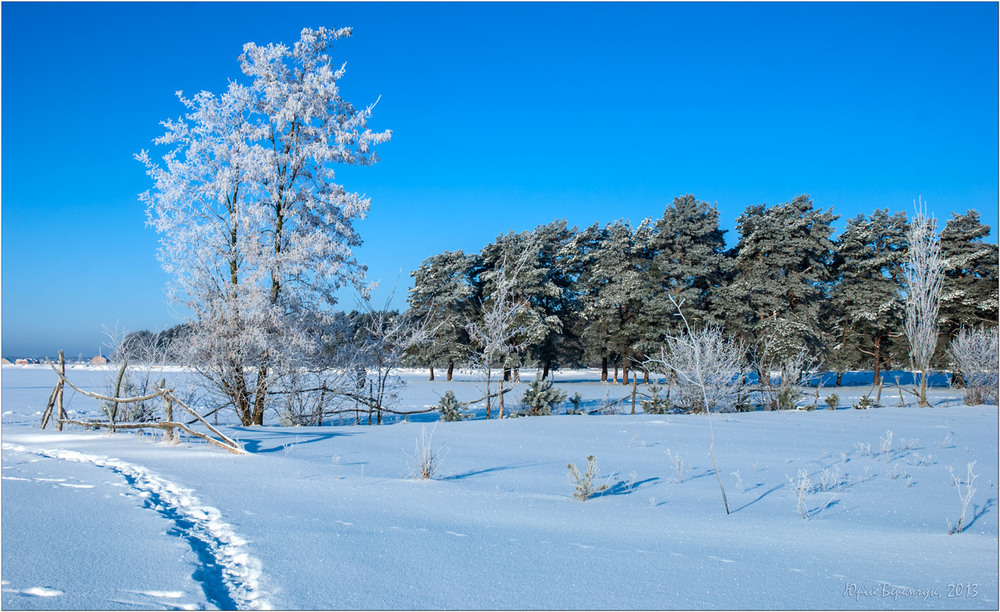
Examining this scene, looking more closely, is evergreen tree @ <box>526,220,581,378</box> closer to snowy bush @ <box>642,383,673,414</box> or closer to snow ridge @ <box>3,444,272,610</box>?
snowy bush @ <box>642,383,673,414</box>

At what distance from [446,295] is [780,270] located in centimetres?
1913

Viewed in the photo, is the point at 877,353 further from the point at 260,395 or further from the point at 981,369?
the point at 260,395

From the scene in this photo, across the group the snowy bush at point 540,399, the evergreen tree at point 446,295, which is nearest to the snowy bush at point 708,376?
the snowy bush at point 540,399

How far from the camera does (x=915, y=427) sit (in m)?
9.70

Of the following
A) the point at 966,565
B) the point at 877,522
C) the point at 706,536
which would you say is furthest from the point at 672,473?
the point at 966,565

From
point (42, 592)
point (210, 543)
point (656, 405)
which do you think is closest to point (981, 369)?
point (656, 405)

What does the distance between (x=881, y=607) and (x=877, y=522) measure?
2085 millimetres

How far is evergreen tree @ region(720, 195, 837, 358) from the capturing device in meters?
27.4

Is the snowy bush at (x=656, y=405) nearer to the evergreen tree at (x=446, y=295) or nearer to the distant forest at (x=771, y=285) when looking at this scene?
the distant forest at (x=771, y=285)

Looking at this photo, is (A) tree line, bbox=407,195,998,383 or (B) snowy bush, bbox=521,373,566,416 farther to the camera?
(A) tree line, bbox=407,195,998,383

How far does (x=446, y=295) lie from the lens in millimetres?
34656

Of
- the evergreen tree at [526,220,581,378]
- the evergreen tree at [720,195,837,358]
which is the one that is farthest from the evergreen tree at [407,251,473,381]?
the evergreen tree at [720,195,837,358]

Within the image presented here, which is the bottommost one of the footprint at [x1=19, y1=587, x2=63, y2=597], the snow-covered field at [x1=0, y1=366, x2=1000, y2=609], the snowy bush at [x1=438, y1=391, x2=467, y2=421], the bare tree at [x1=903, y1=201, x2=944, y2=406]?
the snowy bush at [x1=438, y1=391, x2=467, y2=421]

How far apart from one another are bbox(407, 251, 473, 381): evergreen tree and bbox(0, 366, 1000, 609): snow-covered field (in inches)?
1058
